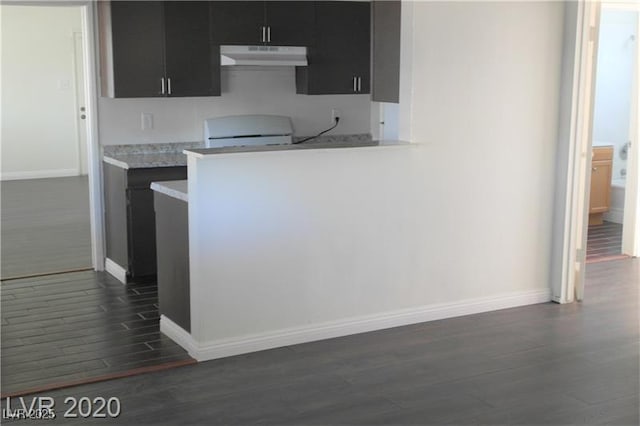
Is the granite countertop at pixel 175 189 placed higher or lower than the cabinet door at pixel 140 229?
higher

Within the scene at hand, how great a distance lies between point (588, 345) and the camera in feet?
13.9

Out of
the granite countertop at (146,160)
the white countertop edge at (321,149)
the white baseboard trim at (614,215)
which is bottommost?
the white baseboard trim at (614,215)

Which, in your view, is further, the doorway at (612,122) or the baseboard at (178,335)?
the doorway at (612,122)

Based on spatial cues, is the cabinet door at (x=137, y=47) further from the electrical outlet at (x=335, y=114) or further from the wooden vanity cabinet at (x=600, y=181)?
the wooden vanity cabinet at (x=600, y=181)

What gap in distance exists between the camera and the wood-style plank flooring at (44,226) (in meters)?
6.11

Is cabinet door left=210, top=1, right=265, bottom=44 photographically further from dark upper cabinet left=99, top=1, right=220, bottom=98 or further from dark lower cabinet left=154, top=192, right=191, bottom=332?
dark lower cabinet left=154, top=192, right=191, bottom=332

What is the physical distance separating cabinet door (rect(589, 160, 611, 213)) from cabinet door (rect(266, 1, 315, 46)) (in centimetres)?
305

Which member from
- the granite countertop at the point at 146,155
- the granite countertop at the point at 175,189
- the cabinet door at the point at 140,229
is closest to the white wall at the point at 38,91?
the granite countertop at the point at 146,155

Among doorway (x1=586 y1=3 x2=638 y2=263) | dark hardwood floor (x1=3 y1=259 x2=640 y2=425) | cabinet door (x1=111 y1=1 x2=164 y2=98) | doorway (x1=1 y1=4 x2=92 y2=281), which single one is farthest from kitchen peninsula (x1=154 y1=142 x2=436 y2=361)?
doorway (x1=1 y1=4 x2=92 y2=281)

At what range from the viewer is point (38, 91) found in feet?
35.0

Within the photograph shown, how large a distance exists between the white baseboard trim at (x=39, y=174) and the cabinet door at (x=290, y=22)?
236 inches

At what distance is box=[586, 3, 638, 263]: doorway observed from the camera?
24.1 feet

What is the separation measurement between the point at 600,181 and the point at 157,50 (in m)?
4.27

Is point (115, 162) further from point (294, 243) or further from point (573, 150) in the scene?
point (573, 150)
